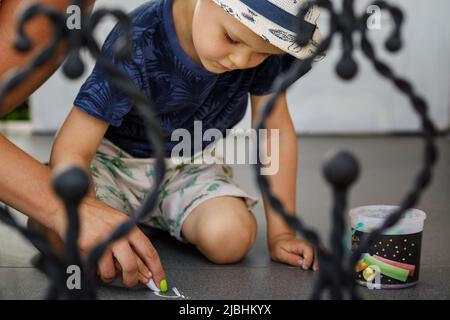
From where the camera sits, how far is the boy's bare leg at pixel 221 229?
128cm

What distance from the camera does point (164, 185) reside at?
1.49 meters

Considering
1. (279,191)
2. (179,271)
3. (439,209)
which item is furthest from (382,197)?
(179,271)

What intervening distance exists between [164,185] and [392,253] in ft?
1.85

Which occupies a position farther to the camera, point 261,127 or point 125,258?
point 125,258

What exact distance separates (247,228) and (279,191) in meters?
0.12

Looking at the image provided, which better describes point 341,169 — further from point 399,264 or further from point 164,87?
point 164,87

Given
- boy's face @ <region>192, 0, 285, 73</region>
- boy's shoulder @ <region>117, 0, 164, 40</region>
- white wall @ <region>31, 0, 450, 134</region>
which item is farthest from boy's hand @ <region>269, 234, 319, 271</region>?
white wall @ <region>31, 0, 450, 134</region>

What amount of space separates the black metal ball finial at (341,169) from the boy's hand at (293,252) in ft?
2.56

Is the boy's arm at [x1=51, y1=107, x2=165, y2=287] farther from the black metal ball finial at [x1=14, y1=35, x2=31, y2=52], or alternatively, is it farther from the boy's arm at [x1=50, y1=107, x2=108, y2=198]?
the black metal ball finial at [x1=14, y1=35, x2=31, y2=52]

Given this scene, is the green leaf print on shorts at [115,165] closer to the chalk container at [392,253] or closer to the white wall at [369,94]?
the chalk container at [392,253]

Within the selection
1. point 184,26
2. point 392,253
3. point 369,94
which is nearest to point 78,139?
point 184,26

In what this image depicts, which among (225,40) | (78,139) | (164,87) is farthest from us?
(164,87)

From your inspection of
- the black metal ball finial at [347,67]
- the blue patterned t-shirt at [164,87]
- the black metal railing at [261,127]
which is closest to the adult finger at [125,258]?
the blue patterned t-shirt at [164,87]

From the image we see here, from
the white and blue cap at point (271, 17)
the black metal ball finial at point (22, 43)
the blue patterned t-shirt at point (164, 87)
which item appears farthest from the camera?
the blue patterned t-shirt at point (164, 87)
